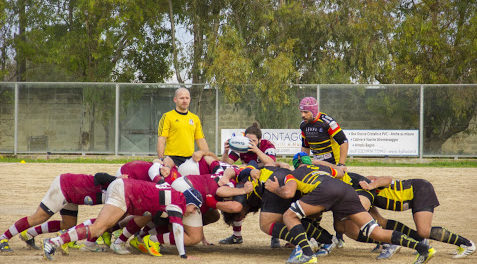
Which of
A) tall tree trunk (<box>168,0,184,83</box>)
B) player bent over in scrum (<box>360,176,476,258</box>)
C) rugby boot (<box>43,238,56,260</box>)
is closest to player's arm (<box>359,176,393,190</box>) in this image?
player bent over in scrum (<box>360,176,476,258</box>)

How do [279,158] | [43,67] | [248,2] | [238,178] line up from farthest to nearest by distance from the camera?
1. [43,67]
2. [248,2]
3. [279,158]
4. [238,178]

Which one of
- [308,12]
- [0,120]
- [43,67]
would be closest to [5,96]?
[0,120]

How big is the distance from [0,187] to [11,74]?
61.9 feet

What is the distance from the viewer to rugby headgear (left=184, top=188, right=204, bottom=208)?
26.5 feet

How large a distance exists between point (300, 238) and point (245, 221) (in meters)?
4.38

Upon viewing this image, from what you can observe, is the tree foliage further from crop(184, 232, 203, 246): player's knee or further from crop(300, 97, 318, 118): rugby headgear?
crop(184, 232, 203, 246): player's knee

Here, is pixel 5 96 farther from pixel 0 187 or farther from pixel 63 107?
pixel 0 187

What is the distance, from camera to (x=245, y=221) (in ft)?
39.6

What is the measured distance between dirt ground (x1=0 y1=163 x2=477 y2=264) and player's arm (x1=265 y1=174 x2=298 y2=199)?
2.91 ft

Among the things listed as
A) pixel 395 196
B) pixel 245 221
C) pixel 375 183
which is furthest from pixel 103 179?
pixel 245 221

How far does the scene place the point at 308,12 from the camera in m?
30.9

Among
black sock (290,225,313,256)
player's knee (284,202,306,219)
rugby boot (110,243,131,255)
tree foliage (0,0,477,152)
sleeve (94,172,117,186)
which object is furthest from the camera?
tree foliage (0,0,477,152)

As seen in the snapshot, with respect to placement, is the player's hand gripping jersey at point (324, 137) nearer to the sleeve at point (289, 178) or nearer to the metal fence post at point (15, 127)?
the sleeve at point (289, 178)

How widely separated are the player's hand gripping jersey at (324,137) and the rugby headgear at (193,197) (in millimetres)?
2929
